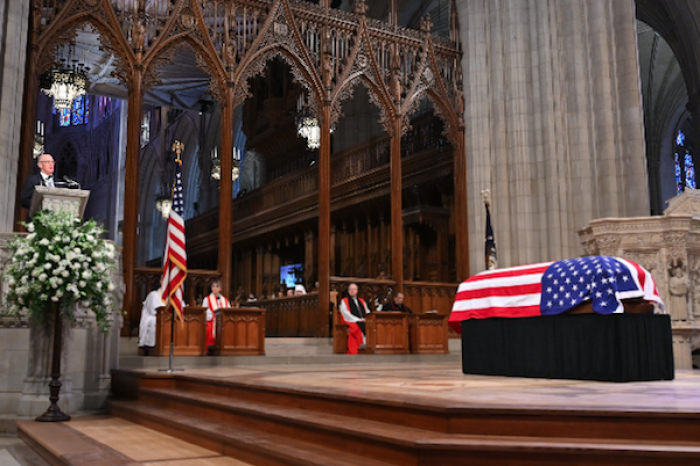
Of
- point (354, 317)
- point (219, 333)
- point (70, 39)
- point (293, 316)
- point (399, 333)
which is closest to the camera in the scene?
point (219, 333)

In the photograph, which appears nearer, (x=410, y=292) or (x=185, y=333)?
(x=185, y=333)

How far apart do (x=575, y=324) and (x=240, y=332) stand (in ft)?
16.9

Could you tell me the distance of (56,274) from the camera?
22.7 ft

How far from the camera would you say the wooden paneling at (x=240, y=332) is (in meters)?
9.79

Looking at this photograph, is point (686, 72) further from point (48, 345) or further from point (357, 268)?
point (48, 345)

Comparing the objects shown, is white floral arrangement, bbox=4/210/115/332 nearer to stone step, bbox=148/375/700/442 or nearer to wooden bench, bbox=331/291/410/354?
stone step, bbox=148/375/700/442

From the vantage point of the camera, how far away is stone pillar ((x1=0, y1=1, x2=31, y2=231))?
32.1 feet

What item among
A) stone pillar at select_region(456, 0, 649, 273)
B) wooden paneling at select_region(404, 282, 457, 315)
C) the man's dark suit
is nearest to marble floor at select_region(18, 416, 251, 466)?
the man's dark suit

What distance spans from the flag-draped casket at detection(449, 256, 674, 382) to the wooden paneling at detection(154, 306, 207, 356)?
13.7 ft

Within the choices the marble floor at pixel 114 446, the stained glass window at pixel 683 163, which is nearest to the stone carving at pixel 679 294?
the marble floor at pixel 114 446

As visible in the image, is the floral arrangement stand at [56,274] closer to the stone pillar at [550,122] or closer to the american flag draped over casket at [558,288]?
the american flag draped over casket at [558,288]

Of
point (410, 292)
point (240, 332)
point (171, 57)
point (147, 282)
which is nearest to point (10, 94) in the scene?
point (171, 57)

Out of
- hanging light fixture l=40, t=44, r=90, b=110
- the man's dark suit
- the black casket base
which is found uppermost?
hanging light fixture l=40, t=44, r=90, b=110

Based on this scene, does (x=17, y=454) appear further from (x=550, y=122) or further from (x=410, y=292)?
(x=550, y=122)
